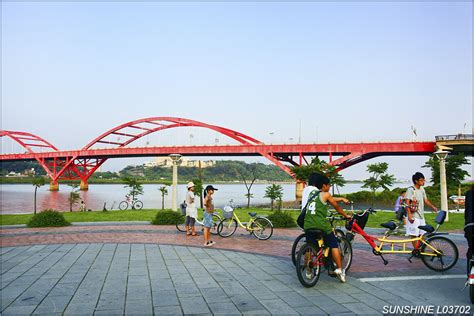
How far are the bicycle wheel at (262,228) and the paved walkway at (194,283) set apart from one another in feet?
3.36

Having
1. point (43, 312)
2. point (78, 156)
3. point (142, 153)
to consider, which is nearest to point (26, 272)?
point (43, 312)

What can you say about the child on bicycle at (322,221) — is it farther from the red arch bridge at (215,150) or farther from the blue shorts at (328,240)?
the red arch bridge at (215,150)

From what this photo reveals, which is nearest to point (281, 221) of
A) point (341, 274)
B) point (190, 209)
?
point (190, 209)

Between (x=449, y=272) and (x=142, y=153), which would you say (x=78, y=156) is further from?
Answer: (x=449, y=272)

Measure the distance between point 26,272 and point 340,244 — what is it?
16.5 ft

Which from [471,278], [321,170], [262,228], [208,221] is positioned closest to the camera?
[471,278]

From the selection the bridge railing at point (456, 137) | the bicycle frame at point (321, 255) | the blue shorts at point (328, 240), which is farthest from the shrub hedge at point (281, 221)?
the bridge railing at point (456, 137)

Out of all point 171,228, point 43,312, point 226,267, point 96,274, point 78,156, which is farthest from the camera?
point 78,156

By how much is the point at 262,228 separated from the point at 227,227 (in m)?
0.99

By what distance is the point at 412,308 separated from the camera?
4.07 metres

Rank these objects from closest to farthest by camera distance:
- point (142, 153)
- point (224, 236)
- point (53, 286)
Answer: point (53, 286) → point (224, 236) → point (142, 153)

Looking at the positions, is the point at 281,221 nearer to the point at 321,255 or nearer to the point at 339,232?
the point at 339,232

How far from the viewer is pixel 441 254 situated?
5844 millimetres

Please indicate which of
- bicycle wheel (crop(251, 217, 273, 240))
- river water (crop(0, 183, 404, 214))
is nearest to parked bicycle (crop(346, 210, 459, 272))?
bicycle wheel (crop(251, 217, 273, 240))
